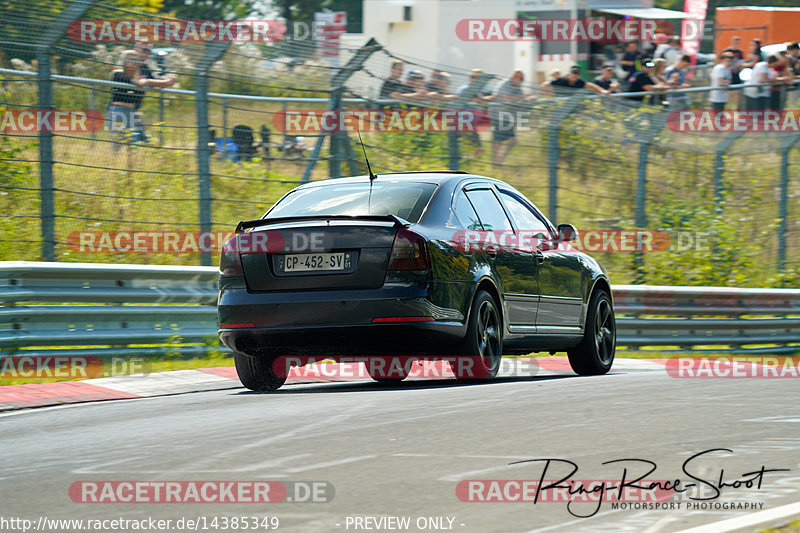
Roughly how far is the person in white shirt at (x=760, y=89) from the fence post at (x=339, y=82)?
7.13m

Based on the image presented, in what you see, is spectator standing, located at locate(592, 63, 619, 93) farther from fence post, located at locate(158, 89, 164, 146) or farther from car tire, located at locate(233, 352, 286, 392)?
car tire, located at locate(233, 352, 286, 392)

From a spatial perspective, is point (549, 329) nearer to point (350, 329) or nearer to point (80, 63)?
point (350, 329)

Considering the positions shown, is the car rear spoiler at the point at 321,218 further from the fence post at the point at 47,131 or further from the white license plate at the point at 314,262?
the fence post at the point at 47,131

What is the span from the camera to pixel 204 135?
1267 cm

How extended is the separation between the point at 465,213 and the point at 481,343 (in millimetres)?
915

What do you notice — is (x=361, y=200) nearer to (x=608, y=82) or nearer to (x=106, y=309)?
(x=106, y=309)

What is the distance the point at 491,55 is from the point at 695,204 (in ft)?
36.6

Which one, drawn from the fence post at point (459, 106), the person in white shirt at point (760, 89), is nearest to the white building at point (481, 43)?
the person in white shirt at point (760, 89)

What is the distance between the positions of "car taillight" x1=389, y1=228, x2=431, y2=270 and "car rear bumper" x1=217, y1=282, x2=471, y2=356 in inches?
4.7

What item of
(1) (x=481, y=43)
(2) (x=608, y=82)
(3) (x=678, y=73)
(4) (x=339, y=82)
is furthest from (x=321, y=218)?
(1) (x=481, y=43)

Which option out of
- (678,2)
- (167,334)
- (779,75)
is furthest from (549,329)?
(678,2)

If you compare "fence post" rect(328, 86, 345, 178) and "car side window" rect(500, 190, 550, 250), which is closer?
"car side window" rect(500, 190, 550, 250)

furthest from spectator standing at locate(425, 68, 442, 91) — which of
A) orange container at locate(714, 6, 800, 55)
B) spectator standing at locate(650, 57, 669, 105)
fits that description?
orange container at locate(714, 6, 800, 55)

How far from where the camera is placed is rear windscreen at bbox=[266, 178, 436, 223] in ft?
28.0
